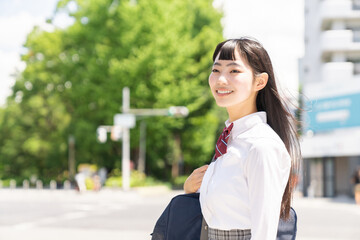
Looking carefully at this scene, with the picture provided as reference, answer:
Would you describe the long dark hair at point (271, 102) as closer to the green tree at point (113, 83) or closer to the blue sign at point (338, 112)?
the blue sign at point (338, 112)

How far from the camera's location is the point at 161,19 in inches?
1524

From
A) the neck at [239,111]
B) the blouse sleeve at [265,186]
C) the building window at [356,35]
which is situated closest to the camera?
the blouse sleeve at [265,186]

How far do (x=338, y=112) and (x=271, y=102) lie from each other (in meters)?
31.0

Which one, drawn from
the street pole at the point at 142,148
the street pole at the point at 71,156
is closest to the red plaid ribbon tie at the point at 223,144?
the street pole at the point at 142,148

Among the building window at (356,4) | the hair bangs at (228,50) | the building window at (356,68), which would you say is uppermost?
the building window at (356,4)

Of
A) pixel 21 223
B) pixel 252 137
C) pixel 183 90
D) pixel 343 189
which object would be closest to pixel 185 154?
pixel 183 90

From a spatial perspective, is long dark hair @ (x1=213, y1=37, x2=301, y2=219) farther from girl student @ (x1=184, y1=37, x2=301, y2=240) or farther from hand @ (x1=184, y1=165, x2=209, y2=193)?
hand @ (x1=184, y1=165, x2=209, y2=193)

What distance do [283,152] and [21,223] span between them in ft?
48.3

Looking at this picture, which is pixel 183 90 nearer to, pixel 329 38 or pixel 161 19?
pixel 161 19

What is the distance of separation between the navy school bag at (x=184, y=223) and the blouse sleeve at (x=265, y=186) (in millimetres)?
260

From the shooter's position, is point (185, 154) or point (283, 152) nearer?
point (283, 152)

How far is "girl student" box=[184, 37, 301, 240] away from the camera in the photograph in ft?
6.62

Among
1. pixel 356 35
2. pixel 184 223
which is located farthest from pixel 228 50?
pixel 356 35

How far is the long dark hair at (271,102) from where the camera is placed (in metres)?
2.32
